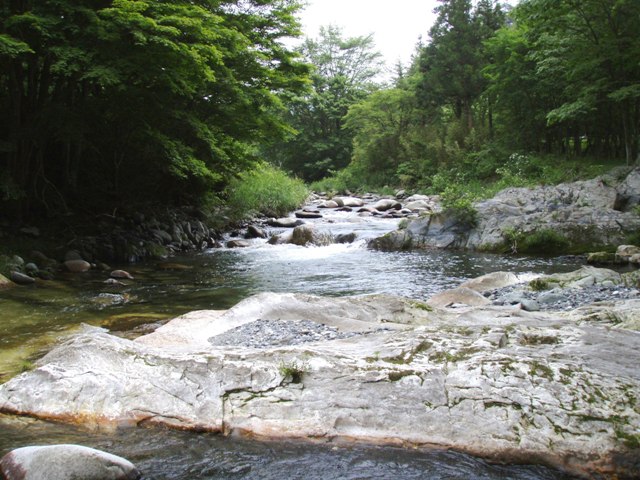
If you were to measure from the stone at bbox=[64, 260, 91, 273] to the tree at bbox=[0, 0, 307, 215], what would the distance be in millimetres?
1579

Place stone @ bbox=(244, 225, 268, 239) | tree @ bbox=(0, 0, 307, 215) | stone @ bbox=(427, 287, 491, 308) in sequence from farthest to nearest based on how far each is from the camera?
stone @ bbox=(244, 225, 268, 239) → tree @ bbox=(0, 0, 307, 215) → stone @ bbox=(427, 287, 491, 308)

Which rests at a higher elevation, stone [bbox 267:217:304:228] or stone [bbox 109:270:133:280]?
stone [bbox 267:217:304:228]

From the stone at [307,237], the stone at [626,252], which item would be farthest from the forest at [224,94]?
the stone at [626,252]

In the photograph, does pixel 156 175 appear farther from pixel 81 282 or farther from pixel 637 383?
pixel 637 383

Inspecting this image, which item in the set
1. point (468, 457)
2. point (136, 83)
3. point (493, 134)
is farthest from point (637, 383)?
point (493, 134)

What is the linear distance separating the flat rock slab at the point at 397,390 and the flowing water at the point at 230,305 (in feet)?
0.41

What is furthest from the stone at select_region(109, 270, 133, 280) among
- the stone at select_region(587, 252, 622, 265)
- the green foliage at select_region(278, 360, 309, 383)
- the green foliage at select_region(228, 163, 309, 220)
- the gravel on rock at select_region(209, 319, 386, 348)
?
the stone at select_region(587, 252, 622, 265)

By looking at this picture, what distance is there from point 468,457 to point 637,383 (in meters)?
1.25

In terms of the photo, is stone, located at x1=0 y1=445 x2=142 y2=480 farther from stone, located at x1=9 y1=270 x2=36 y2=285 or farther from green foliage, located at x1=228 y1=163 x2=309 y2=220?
green foliage, located at x1=228 y1=163 x2=309 y2=220

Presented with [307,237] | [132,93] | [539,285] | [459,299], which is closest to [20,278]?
[132,93]

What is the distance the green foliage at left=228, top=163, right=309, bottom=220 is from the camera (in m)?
18.8

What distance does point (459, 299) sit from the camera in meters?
7.12

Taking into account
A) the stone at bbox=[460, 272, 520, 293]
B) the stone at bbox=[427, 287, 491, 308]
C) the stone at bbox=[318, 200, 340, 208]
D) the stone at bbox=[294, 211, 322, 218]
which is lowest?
the stone at bbox=[460, 272, 520, 293]

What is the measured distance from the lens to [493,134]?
1205 inches
